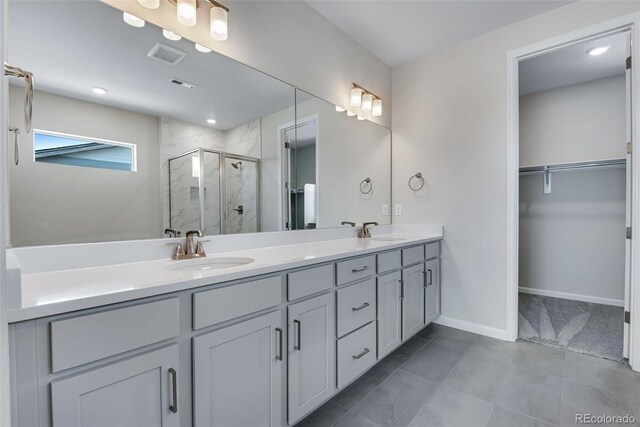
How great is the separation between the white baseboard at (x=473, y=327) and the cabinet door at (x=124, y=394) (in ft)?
7.96

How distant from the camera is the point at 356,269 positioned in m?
1.68

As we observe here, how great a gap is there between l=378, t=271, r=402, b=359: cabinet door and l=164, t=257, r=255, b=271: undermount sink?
88cm

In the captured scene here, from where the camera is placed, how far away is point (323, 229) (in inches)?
90.4

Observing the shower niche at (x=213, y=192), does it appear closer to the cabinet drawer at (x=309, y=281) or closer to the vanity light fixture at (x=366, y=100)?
the cabinet drawer at (x=309, y=281)

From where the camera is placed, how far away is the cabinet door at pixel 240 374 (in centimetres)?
102

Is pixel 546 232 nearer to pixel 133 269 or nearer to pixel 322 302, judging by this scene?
pixel 322 302

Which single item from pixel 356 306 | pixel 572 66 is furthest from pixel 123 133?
pixel 572 66

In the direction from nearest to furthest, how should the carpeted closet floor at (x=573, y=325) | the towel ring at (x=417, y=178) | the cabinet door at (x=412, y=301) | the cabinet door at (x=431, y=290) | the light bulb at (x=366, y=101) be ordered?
the cabinet door at (x=412, y=301) → the carpeted closet floor at (x=573, y=325) → the cabinet door at (x=431, y=290) → the light bulb at (x=366, y=101) → the towel ring at (x=417, y=178)

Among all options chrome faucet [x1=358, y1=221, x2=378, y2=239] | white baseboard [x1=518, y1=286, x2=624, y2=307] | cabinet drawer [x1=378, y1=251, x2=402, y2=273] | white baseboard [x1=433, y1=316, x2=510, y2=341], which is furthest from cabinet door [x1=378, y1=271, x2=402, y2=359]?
white baseboard [x1=518, y1=286, x2=624, y2=307]

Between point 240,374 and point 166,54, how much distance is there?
4.89 feet

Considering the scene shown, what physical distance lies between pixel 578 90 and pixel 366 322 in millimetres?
3539

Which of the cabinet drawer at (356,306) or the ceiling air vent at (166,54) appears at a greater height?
the ceiling air vent at (166,54)

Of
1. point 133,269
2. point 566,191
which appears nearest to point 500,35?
point 566,191

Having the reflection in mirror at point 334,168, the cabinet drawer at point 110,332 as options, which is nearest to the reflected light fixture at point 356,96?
the reflection in mirror at point 334,168
